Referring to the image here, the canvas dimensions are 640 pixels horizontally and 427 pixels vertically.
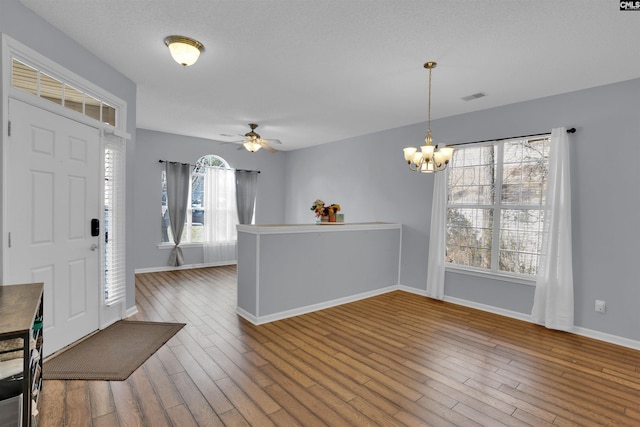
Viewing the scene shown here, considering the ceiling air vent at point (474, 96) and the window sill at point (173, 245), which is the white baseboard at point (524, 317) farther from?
the window sill at point (173, 245)

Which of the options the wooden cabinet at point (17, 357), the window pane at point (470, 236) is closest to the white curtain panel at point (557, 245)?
the window pane at point (470, 236)

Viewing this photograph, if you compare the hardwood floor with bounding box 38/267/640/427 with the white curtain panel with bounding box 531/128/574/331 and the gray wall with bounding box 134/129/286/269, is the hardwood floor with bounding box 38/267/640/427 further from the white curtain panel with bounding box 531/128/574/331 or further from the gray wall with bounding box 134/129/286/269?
the gray wall with bounding box 134/129/286/269

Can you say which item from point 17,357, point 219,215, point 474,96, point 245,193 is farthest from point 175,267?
point 474,96

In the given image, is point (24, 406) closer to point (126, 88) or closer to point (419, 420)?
point (419, 420)

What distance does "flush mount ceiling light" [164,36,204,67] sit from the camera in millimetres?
2648

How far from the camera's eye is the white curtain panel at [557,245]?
358 centimetres

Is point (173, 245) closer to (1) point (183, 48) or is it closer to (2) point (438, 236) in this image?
(1) point (183, 48)

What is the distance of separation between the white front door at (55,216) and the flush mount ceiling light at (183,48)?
45.5 inches

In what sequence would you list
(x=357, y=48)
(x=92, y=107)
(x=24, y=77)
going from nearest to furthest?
1. (x=24, y=77)
2. (x=357, y=48)
3. (x=92, y=107)

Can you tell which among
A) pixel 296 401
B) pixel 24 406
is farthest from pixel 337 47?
pixel 24 406

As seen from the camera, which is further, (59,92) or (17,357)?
(59,92)

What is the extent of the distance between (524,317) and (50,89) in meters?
5.58

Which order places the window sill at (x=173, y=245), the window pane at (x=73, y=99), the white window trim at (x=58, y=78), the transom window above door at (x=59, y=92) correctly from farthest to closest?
the window sill at (x=173, y=245)
the window pane at (x=73, y=99)
the transom window above door at (x=59, y=92)
the white window trim at (x=58, y=78)

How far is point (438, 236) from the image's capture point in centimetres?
471
